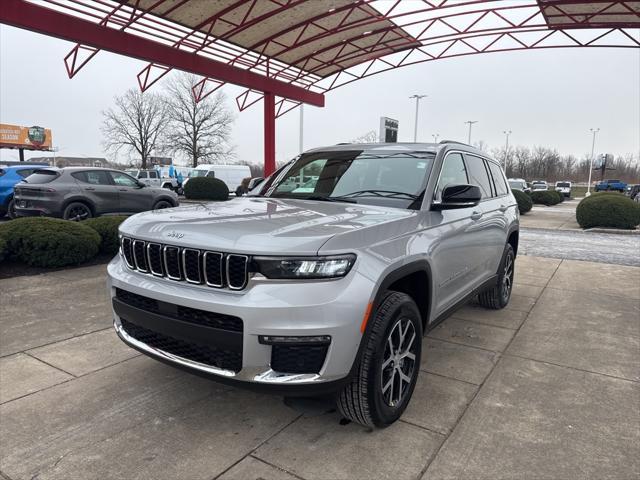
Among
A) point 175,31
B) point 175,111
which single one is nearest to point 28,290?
point 175,31

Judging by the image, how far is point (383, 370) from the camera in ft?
8.87

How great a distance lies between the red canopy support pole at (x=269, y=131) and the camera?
798 inches

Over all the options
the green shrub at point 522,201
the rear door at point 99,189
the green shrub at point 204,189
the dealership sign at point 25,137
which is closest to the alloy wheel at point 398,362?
the rear door at point 99,189

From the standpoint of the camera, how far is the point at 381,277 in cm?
252

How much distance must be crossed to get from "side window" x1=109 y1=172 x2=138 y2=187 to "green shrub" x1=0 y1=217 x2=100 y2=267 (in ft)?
14.1

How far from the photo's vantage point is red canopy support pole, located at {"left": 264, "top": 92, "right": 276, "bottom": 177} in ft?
66.5

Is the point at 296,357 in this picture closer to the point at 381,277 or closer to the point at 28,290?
the point at 381,277

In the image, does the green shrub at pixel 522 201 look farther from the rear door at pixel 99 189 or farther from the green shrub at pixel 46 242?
the green shrub at pixel 46 242

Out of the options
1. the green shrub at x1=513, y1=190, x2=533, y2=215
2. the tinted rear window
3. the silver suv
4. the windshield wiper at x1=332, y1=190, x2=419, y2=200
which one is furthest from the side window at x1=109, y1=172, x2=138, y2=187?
the green shrub at x1=513, y1=190, x2=533, y2=215

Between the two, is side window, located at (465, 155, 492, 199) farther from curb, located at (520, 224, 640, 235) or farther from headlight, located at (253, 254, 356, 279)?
curb, located at (520, 224, 640, 235)

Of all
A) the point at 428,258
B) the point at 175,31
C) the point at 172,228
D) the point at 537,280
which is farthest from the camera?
the point at 175,31

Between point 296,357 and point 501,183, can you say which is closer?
point 296,357

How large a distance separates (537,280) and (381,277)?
5654 millimetres

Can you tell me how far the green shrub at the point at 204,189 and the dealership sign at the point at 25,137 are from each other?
39116mm
